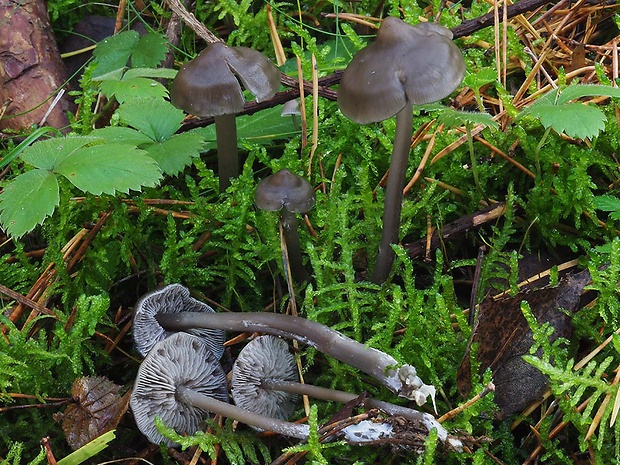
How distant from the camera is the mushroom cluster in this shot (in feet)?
4.62

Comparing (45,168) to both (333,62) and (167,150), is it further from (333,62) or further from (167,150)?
(333,62)

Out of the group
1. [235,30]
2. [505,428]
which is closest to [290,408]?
[505,428]

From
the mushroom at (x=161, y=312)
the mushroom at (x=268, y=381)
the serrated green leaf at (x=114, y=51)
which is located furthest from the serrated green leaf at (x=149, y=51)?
the mushroom at (x=268, y=381)

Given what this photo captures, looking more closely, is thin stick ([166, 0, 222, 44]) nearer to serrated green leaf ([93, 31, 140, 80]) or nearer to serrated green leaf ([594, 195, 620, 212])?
serrated green leaf ([93, 31, 140, 80])

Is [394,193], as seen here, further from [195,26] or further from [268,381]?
[195,26]

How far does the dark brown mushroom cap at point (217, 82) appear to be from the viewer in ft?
→ 5.11

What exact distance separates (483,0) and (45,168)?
170 centimetres

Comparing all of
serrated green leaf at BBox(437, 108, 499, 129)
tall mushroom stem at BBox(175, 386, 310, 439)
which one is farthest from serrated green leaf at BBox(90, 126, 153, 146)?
serrated green leaf at BBox(437, 108, 499, 129)

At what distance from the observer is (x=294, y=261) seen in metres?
1.77

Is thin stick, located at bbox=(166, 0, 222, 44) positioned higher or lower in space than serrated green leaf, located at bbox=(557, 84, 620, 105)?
lower

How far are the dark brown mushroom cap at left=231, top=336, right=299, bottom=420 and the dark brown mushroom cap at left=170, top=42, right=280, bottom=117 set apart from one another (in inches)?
23.5

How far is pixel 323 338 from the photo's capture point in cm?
148

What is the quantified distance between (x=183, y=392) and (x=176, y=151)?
0.67m

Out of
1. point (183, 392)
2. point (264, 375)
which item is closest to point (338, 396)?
point (264, 375)
